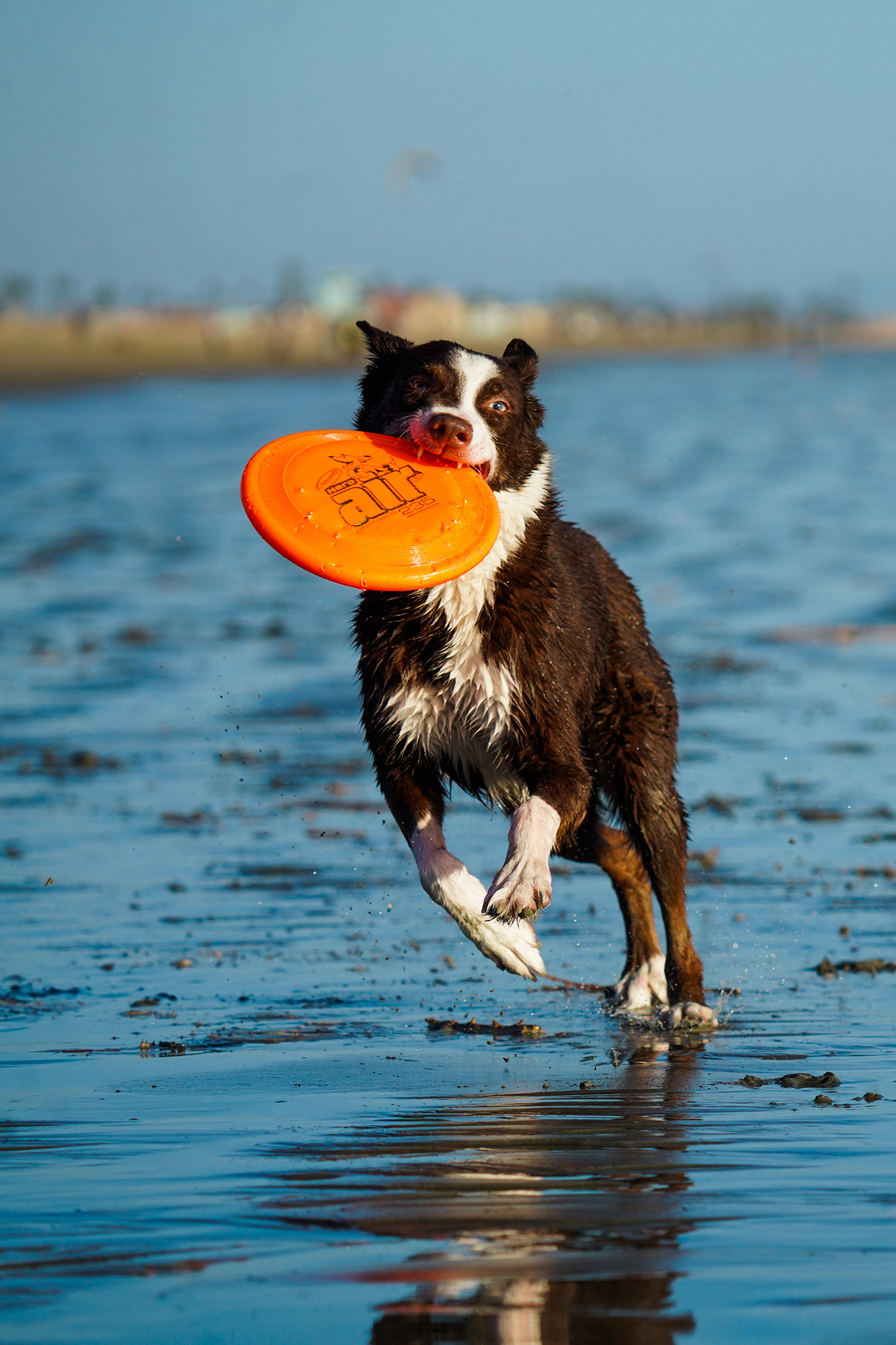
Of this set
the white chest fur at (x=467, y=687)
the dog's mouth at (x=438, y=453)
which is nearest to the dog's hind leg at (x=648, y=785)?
the white chest fur at (x=467, y=687)

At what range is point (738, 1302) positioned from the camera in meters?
3.37

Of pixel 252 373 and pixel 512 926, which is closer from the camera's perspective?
pixel 512 926

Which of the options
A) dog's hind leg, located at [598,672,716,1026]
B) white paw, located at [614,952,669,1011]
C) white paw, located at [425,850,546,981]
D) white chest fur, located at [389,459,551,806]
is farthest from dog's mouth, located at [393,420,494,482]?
white paw, located at [614,952,669,1011]

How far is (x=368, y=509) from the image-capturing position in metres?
6.13

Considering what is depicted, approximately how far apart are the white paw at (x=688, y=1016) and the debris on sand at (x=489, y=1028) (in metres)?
0.48

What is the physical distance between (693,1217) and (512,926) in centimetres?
181

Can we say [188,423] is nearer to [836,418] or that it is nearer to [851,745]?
[836,418]

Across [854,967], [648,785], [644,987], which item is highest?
[648,785]

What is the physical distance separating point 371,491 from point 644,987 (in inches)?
82.6

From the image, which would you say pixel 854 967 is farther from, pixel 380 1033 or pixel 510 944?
pixel 380 1033

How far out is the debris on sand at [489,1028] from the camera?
600 centimetres

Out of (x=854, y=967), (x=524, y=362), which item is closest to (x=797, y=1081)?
(x=854, y=967)

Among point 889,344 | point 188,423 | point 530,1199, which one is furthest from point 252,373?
point 889,344

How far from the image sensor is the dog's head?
19.3 feet
